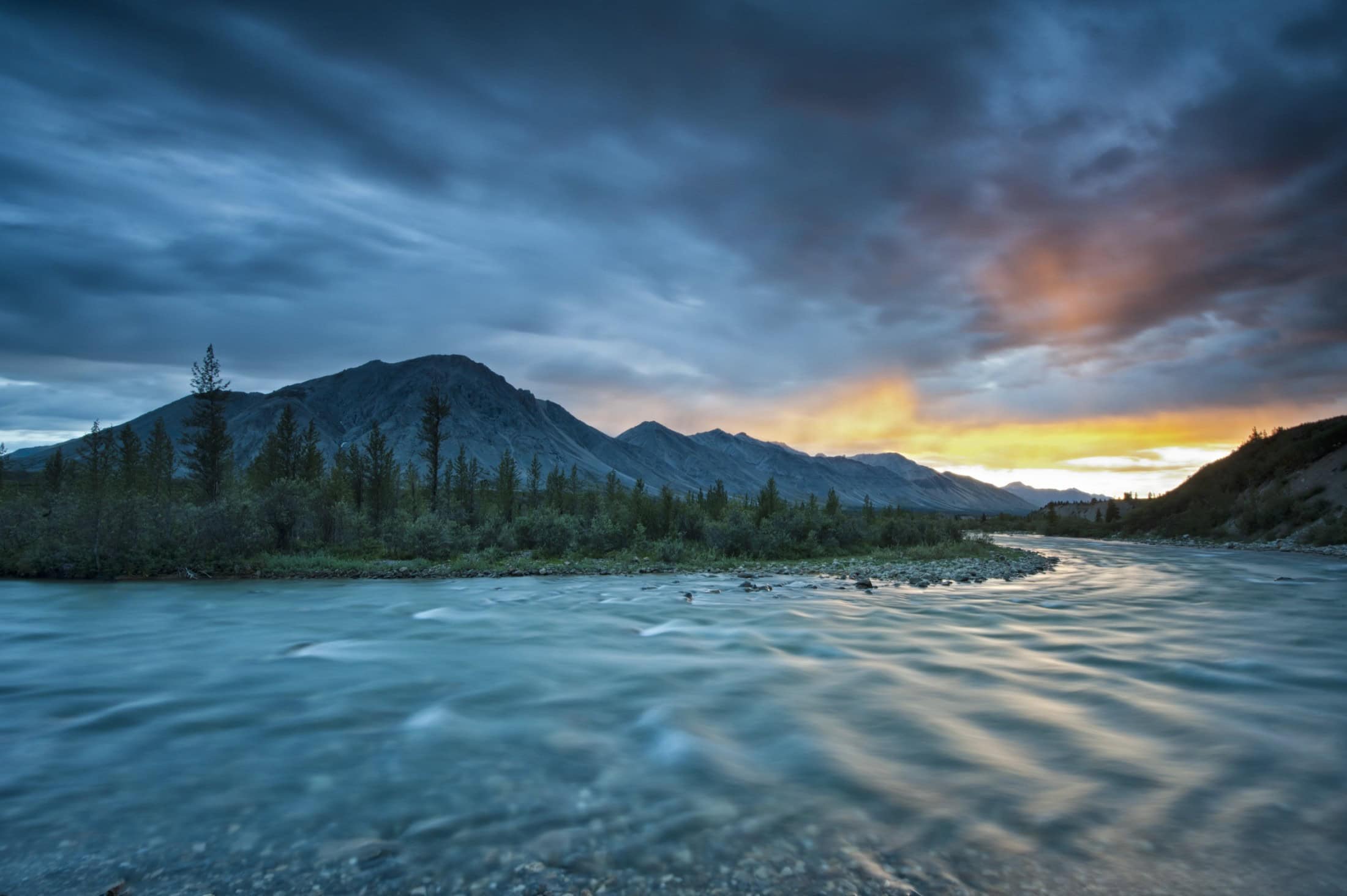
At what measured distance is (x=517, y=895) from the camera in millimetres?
4363

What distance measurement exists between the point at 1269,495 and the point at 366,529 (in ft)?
219

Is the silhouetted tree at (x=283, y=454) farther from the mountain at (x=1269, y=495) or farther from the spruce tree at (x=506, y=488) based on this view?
the mountain at (x=1269, y=495)

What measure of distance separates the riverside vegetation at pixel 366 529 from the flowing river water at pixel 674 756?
417 inches

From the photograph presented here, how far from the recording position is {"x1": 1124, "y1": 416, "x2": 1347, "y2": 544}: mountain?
1758 inches

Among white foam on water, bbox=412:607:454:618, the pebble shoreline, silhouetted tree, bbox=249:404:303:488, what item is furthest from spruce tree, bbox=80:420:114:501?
white foam on water, bbox=412:607:454:618

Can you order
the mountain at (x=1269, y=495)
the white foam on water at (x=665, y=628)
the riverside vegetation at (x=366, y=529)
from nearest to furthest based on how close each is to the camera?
the white foam on water at (x=665, y=628) < the riverside vegetation at (x=366, y=529) < the mountain at (x=1269, y=495)

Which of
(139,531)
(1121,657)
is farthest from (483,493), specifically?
(1121,657)

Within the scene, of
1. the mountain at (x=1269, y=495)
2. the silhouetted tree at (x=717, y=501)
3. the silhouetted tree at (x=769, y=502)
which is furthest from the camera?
the silhouetted tree at (x=717, y=501)

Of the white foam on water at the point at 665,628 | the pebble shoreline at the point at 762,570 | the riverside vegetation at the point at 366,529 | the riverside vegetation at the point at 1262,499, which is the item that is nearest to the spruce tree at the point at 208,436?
the riverside vegetation at the point at 366,529

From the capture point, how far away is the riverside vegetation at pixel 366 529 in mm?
26516

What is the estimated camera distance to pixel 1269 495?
2007 inches

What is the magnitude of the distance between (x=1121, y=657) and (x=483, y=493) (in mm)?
82504

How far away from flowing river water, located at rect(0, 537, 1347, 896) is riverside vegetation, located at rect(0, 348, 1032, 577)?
10.6m

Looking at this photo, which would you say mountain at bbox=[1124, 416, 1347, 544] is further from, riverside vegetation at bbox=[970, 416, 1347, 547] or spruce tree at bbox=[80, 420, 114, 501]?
spruce tree at bbox=[80, 420, 114, 501]
